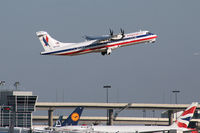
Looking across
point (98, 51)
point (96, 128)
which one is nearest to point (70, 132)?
A: point (96, 128)

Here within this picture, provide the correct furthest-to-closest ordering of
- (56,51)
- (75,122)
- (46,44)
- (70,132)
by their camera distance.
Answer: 1. (75,122)
2. (46,44)
3. (56,51)
4. (70,132)

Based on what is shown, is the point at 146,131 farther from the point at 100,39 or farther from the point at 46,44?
the point at 46,44

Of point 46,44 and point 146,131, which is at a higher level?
point 46,44

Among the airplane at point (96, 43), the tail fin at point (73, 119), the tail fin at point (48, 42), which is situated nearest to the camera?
the airplane at point (96, 43)

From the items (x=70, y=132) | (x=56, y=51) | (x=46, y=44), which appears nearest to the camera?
(x=70, y=132)

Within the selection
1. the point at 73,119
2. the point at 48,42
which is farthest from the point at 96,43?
the point at 73,119

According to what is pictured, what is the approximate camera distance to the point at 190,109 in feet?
405

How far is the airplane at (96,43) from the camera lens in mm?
120062

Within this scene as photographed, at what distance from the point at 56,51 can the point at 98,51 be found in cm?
1086

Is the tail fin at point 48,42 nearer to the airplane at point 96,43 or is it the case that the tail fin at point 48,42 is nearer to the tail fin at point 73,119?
the airplane at point 96,43

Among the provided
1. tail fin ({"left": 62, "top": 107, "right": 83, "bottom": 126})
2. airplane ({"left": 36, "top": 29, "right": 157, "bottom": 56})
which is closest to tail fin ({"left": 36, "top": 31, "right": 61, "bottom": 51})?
airplane ({"left": 36, "top": 29, "right": 157, "bottom": 56})

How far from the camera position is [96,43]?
404 ft

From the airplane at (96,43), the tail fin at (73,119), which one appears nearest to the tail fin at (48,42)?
the airplane at (96,43)

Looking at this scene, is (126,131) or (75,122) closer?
(126,131)
